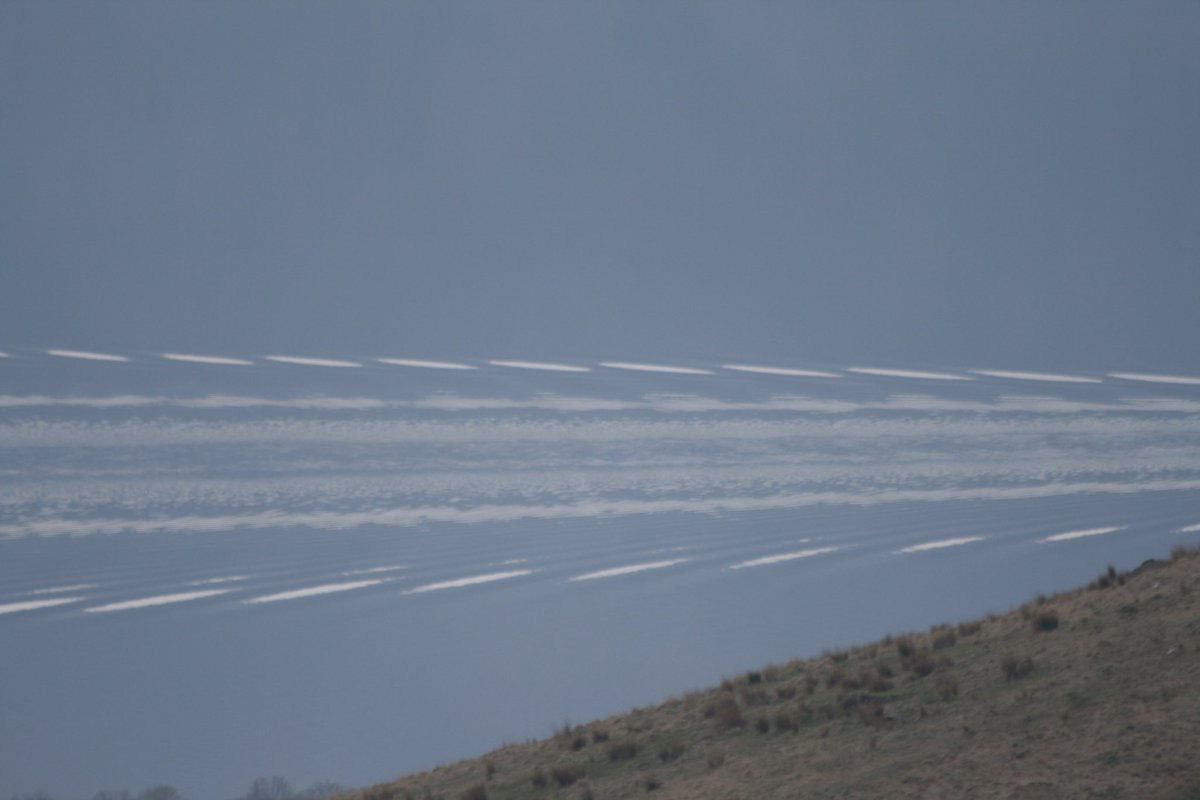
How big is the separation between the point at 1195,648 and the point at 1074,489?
26844 mm

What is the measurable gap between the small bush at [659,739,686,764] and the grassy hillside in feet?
0.11

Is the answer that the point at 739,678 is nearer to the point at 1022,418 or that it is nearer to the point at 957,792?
the point at 957,792

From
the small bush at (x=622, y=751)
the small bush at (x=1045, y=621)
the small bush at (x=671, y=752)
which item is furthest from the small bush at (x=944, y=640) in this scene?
the small bush at (x=622, y=751)

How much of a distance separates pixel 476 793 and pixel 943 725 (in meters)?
8.83

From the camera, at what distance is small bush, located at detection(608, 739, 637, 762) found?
77.7 feet

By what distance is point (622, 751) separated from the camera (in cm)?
A: 2380

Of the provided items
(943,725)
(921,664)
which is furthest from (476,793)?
(943,725)

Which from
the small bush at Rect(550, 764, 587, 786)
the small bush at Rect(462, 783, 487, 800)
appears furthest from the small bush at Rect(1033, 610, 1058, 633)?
the small bush at Rect(462, 783, 487, 800)

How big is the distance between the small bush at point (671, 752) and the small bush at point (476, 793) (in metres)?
3.36

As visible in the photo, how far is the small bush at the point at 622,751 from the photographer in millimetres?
23688

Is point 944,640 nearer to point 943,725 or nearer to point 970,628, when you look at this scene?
point 970,628

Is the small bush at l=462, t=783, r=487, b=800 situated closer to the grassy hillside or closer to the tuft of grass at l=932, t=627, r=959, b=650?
the grassy hillside

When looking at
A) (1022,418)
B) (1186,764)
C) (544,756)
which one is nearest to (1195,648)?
(1186,764)

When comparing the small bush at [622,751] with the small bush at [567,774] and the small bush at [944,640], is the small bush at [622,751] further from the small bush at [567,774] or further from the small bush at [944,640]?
the small bush at [944,640]
